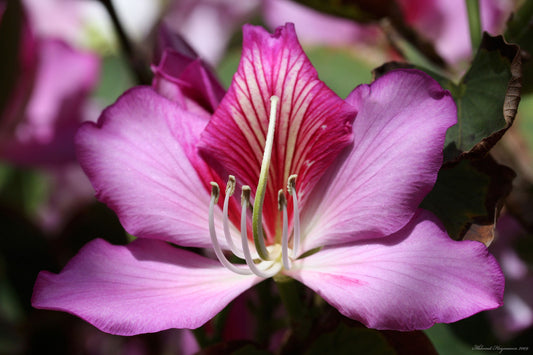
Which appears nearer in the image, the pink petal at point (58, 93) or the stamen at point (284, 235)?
the stamen at point (284, 235)

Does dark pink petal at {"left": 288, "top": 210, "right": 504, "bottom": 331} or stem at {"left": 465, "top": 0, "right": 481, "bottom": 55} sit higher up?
stem at {"left": 465, "top": 0, "right": 481, "bottom": 55}

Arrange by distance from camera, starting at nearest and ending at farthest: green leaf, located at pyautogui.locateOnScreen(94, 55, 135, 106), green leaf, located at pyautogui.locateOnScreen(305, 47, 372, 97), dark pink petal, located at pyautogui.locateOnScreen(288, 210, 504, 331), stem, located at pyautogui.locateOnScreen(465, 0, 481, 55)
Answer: dark pink petal, located at pyautogui.locateOnScreen(288, 210, 504, 331), stem, located at pyautogui.locateOnScreen(465, 0, 481, 55), green leaf, located at pyautogui.locateOnScreen(305, 47, 372, 97), green leaf, located at pyautogui.locateOnScreen(94, 55, 135, 106)

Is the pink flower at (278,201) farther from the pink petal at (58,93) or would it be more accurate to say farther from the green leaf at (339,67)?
the pink petal at (58,93)

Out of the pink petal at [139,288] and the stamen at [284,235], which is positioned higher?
the stamen at [284,235]

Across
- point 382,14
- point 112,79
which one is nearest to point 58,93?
point 112,79

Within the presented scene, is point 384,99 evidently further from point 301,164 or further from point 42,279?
point 42,279

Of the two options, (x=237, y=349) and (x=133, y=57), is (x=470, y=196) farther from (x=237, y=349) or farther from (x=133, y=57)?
(x=133, y=57)

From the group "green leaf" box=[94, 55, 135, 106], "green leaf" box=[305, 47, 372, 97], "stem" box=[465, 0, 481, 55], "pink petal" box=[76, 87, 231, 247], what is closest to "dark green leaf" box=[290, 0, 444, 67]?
"stem" box=[465, 0, 481, 55]

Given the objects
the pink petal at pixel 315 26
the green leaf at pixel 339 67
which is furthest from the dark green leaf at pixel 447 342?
the pink petal at pixel 315 26

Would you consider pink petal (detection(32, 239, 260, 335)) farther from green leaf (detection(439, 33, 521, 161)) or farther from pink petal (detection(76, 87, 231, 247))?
green leaf (detection(439, 33, 521, 161))
